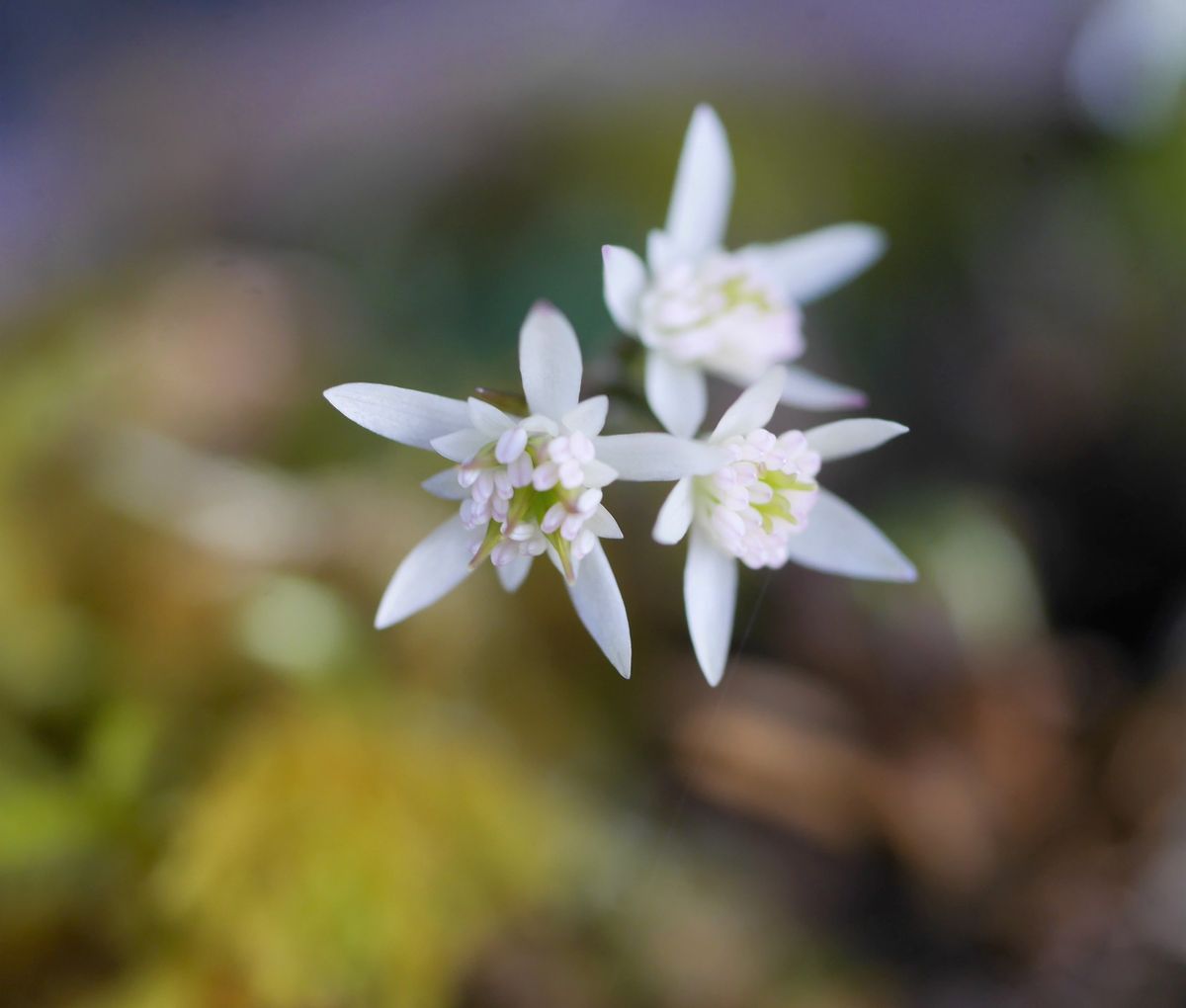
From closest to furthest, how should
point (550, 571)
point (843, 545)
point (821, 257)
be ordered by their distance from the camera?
point (843, 545)
point (821, 257)
point (550, 571)

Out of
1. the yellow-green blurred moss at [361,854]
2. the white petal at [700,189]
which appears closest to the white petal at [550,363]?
the white petal at [700,189]

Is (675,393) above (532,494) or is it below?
above

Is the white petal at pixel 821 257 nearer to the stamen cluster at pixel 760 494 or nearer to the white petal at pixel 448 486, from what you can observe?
the stamen cluster at pixel 760 494

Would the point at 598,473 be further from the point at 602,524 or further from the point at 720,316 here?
the point at 720,316

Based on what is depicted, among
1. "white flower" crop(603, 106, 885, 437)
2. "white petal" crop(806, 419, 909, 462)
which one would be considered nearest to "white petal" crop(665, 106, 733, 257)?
"white flower" crop(603, 106, 885, 437)

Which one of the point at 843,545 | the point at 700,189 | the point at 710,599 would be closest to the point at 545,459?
the point at 710,599

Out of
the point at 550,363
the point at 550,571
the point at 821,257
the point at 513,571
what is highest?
the point at 821,257

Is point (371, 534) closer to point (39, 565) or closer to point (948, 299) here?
point (39, 565)
